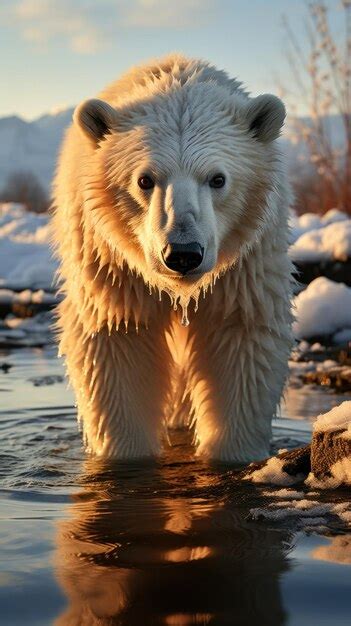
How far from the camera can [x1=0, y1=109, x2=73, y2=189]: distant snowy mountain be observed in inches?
4036

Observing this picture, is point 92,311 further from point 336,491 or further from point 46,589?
point 46,589

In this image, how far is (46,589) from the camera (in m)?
2.64

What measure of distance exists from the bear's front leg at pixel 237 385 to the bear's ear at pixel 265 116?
0.83 meters

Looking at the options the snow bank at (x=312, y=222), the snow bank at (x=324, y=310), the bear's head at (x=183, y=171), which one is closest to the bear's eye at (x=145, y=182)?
the bear's head at (x=183, y=171)

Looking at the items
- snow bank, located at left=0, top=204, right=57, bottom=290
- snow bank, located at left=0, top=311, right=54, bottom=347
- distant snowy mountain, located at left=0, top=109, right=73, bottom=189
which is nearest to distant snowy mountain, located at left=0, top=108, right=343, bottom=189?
distant snowy mountain, located at left=0, top=109, right=73, bottom=189

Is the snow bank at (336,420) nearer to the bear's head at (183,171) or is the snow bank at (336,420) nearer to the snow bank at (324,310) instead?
the bear's head at (183,171)

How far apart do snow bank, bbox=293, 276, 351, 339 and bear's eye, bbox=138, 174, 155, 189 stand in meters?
4.09

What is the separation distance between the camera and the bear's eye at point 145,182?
410 centimetres

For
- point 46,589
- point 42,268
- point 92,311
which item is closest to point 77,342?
point 92,311

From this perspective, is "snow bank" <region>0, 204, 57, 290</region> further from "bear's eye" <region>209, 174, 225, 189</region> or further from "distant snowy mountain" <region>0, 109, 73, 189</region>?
"distant snowy mountain" <region>0, 109, 73, 189</region>

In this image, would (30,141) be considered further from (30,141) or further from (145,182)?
(145,182)

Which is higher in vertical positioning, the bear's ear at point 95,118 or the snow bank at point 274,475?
the bear's ear at point 95,118

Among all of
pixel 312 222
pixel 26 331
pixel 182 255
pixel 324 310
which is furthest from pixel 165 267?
pixel 312 222

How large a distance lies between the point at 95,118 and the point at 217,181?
622 millimetres
